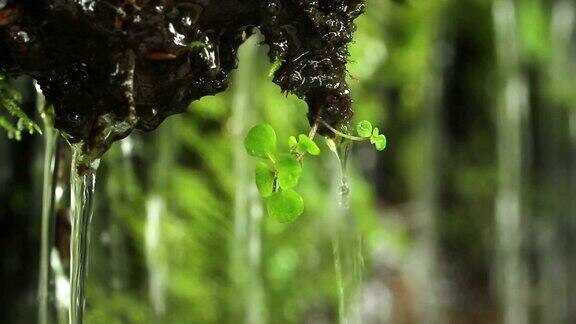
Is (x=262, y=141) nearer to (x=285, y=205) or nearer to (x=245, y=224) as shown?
(x=285, y=205)

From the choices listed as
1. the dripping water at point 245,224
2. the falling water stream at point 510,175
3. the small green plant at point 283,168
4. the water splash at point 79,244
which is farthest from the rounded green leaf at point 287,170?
the falling water stream at point 510,175

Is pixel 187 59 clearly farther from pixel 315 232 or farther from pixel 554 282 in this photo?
pixel 554 282

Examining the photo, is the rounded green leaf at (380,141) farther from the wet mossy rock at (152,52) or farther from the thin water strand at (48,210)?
the thin water strand at (48,210)

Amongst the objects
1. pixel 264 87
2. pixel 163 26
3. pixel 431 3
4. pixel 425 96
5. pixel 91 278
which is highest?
pixel 431 3

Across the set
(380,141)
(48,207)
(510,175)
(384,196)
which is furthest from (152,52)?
(384,196)

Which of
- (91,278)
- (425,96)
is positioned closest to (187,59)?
(91,278)

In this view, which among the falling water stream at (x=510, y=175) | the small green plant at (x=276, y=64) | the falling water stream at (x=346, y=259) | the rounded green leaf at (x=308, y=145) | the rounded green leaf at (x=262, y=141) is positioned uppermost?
the falling water stream at (x=510, y=175)
